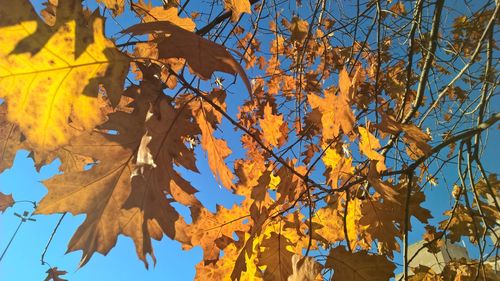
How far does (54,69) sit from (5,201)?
1296 mm

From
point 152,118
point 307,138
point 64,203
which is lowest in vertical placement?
point 64,203

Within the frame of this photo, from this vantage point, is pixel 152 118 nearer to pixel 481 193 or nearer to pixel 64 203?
pixel 64 203

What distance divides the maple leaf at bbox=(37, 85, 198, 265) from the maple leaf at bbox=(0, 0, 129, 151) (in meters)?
0.12

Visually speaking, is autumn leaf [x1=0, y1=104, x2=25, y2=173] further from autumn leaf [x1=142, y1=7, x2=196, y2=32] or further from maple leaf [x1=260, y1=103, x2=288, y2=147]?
maple leaf [x1=260, y1=103, x2=288, y2=147]

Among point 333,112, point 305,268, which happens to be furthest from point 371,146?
point 305,268

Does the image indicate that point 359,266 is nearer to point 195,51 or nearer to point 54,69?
point 195,51

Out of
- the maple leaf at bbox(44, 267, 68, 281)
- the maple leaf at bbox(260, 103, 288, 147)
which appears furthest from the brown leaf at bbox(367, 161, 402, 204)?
the maple leaf at bbox(44, 267, 68, 281)

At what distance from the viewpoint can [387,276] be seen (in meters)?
1.23

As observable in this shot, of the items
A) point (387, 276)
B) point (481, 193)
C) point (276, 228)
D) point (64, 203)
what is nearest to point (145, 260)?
point (64, 203)

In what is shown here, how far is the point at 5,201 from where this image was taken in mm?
1761

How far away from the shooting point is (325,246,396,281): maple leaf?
1240 mm

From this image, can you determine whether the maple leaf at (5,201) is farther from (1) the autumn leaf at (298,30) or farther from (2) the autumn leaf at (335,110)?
(1) the autumn leaf at (298,30)

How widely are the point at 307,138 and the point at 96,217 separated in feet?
7.57

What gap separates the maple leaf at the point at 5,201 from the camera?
1744 millimetres
